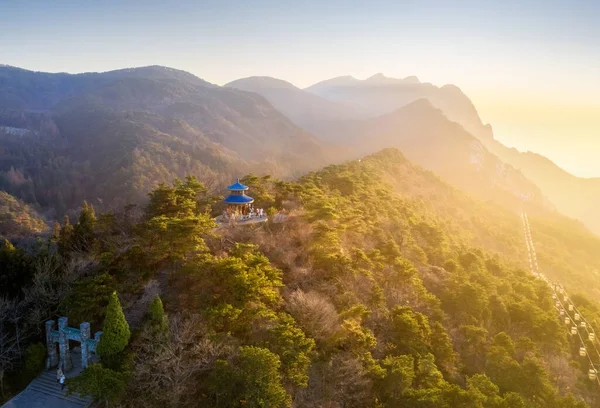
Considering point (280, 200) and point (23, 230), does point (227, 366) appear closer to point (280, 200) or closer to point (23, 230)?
point (280, 200)

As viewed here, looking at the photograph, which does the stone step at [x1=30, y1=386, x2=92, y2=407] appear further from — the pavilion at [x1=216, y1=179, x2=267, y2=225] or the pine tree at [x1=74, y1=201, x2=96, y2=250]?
the pavilion at [x1=216, y1=179, x2=267, y2=225]

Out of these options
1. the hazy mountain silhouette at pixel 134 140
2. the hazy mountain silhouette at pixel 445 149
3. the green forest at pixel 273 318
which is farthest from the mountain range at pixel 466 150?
the green forest at pixel 273 318

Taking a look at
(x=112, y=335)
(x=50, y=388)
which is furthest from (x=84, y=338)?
(x=50, y=388)

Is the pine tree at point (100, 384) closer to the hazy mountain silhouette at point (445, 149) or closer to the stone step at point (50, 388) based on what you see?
the stone step at point (50, 388)

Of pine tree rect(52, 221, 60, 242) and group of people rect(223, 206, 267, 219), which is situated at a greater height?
group of people rect(223, 206, 267, 219)

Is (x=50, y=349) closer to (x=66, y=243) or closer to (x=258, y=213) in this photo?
(x=66, y=243)

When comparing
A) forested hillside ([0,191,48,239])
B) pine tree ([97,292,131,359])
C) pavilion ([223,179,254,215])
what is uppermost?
pavilion ([223,179,254,215])

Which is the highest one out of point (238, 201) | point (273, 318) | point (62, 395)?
point (238, 201)

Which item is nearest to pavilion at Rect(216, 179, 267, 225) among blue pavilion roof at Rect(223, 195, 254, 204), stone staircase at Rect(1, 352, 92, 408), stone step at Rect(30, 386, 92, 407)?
blue pavilion roof at Rect(223, 195, 254, 204)
